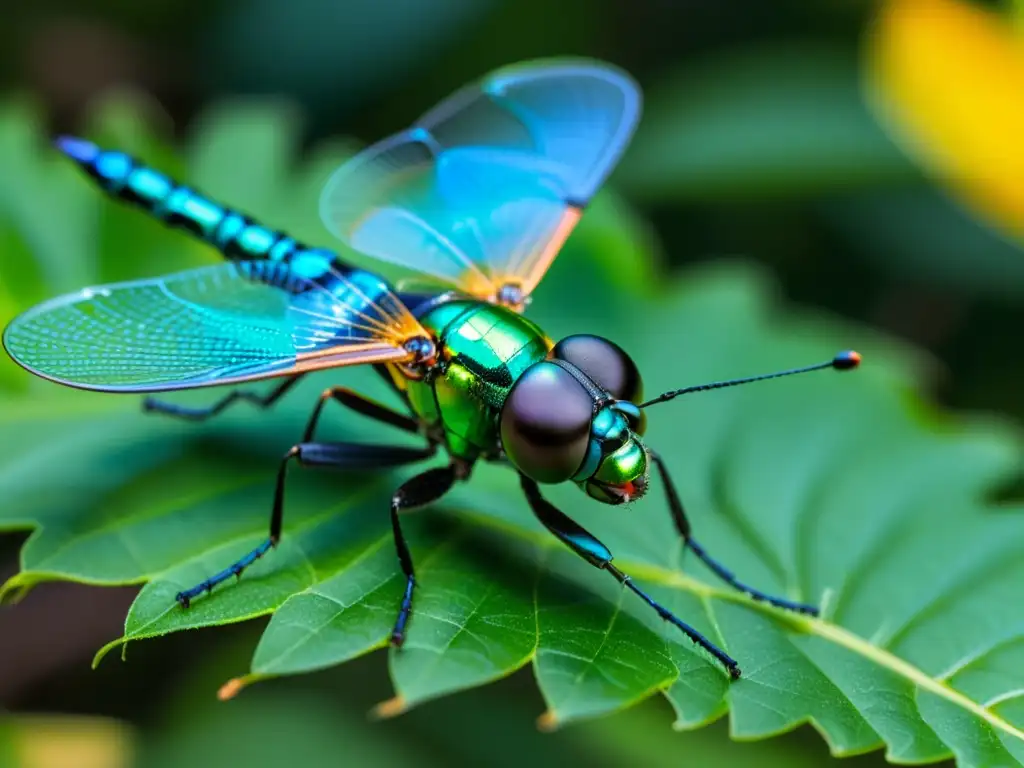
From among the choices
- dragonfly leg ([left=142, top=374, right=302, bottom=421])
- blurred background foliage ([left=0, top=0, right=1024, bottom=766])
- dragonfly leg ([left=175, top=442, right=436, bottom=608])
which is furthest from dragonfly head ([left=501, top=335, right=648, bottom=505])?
blurred background foliage ([left=0, top=0, right=1024, bottom=766])

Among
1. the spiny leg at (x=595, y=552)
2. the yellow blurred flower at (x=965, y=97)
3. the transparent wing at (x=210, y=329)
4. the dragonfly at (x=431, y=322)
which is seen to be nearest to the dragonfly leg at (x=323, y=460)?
the dragonfly at (x=431, y=322)

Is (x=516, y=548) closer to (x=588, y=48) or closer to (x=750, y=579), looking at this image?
(x=750, y=579)

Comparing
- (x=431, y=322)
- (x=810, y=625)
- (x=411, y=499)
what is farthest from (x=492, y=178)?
(x=810, y=625)

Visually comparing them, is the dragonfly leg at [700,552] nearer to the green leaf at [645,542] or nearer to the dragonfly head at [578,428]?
the green leaf at [645,542]

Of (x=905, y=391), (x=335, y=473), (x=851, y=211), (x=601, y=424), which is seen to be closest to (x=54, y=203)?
(x=335, y=473)

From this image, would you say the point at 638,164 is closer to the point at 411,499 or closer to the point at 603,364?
the point at 603,364

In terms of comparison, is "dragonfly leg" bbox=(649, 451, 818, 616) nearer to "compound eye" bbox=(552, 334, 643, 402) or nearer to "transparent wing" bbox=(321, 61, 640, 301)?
"compound eye" bbox=(552, 334, 643, 402)
